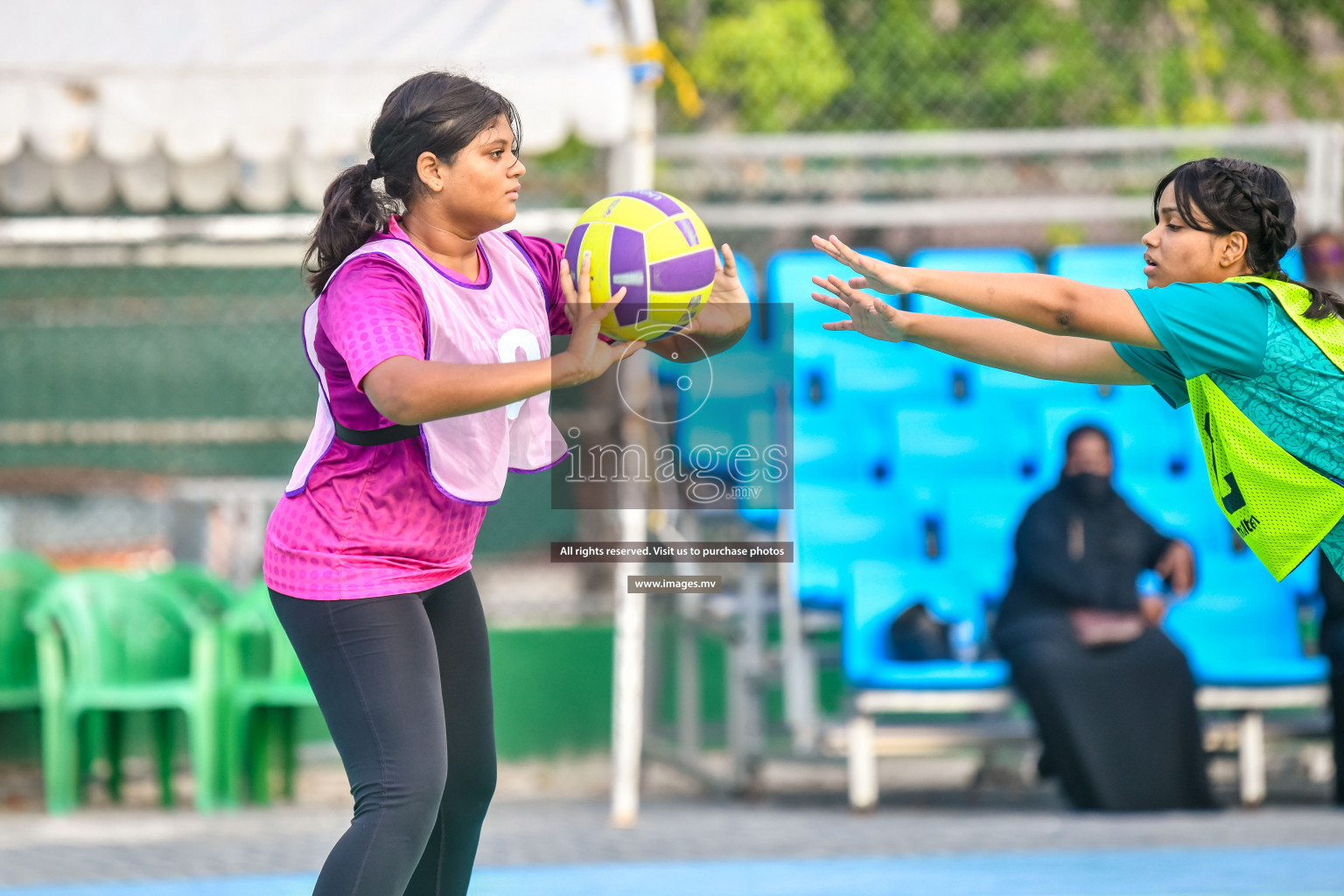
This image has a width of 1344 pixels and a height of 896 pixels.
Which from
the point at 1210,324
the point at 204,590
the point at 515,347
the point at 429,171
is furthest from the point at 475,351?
the point at 204,590

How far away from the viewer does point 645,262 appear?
3061 mm

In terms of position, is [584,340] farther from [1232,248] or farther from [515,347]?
[1232,248]

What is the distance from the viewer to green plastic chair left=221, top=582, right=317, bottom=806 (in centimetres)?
673

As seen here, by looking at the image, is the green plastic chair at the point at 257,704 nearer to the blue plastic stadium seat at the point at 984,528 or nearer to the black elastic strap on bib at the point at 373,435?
the blue plastic stadium seat at the point at 984,528

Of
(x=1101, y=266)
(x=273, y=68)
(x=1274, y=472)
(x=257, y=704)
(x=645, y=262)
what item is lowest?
(x=257, y=704)

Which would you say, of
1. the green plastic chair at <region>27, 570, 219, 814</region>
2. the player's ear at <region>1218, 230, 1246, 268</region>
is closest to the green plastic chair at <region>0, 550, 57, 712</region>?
the green plastic chair at <region>27, 570, 219, 814</region>

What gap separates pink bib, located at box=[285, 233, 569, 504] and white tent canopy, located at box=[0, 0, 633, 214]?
3.01 m

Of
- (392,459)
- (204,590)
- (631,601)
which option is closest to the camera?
(392,459)

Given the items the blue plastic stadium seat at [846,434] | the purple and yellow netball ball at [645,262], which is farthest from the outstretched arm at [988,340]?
the blue plastic stadium seat at [846,434]

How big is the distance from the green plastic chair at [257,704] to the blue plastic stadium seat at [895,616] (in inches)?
93.4

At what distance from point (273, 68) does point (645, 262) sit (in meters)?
3.64

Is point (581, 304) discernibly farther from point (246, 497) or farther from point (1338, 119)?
point (1338, 119)

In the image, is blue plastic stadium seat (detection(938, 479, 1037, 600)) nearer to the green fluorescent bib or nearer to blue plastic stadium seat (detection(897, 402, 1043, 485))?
blue plastic stadium seat (detection(897, 402, 1043, 485))

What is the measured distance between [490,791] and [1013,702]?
12.3ft
